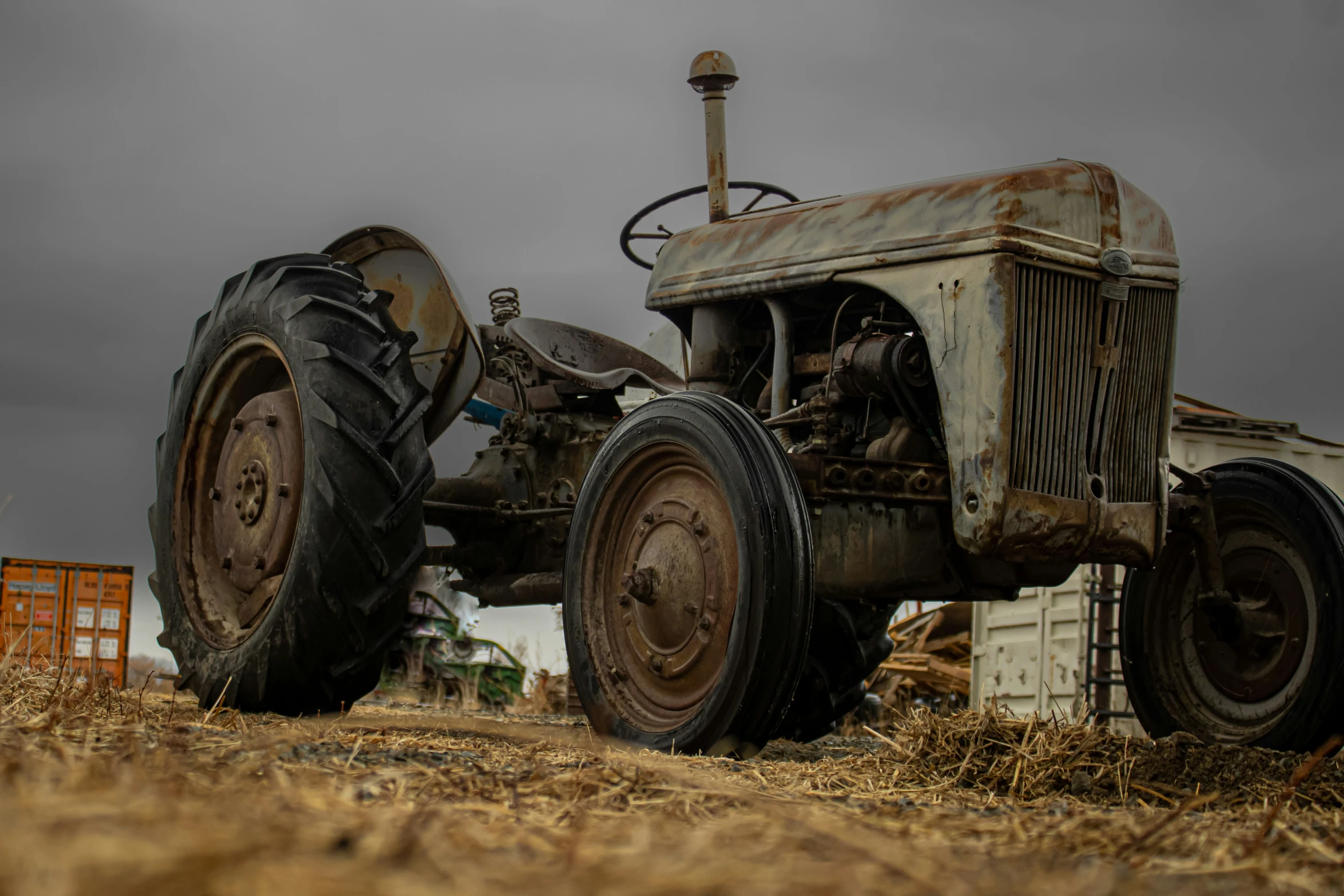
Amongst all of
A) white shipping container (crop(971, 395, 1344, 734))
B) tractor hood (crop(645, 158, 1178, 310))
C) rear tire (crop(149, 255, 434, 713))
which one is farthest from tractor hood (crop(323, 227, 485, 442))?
white shipping container (crop(971, 395, 1344, 734))

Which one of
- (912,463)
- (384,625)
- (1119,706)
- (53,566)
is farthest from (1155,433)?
(53,566)

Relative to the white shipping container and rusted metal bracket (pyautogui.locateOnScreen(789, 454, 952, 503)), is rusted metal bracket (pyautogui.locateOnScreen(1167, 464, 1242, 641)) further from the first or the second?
the white shipping container

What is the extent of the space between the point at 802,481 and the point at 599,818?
8.16 ft

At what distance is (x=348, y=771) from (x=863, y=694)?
4.14 m

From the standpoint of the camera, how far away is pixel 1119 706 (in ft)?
33.6

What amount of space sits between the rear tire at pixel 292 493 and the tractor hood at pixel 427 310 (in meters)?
0.53

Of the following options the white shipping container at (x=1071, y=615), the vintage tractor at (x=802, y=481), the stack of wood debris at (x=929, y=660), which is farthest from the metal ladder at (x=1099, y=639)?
the vintage tractor at (x=802, y=481)

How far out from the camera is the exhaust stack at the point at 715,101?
5.92 meters

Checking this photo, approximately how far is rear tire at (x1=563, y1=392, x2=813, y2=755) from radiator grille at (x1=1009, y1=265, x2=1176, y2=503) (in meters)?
0.92

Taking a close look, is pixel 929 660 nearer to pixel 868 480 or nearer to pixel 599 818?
pixel 868 480

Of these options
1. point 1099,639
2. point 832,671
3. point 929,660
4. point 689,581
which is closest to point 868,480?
point 689,581

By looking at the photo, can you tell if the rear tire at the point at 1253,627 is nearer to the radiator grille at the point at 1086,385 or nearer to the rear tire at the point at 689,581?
the radiator grille at the point at 1086,385

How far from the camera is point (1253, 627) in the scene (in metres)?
5.12

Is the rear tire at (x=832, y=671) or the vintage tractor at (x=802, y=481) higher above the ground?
the vintage tractor at (x=802, y=481)
